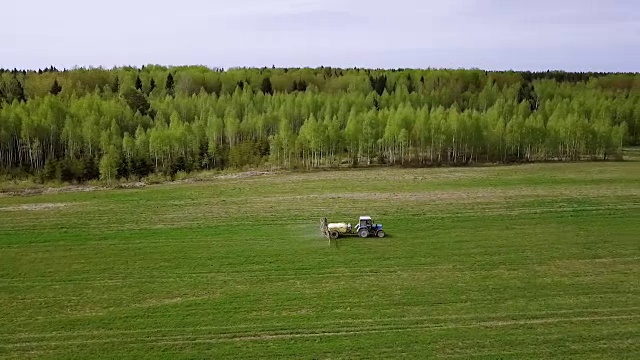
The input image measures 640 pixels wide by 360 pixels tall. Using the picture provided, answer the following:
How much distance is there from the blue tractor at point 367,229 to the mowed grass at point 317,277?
2.47ft

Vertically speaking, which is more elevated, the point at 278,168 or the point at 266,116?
the point at 266,116

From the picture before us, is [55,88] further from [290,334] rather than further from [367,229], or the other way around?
[290,334]

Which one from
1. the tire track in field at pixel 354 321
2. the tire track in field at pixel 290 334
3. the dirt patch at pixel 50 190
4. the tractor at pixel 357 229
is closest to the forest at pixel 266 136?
the dirt patch at pixel 50 190

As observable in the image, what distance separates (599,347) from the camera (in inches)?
777

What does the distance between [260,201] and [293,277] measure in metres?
17.7

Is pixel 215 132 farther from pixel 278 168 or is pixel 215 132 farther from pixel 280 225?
A: pixel 280 225

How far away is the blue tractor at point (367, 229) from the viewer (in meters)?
33.6

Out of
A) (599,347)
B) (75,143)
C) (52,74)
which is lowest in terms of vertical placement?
(599,347)

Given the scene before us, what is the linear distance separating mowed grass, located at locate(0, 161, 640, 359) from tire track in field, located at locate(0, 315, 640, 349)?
0.07 m

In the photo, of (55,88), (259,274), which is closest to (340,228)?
(259,274)

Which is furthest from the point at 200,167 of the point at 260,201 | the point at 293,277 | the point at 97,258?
the point at 293,277

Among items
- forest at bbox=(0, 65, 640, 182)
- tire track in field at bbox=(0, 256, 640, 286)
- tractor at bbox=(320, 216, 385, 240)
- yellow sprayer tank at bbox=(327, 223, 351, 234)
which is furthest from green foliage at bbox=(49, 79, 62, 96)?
yellow sprayer tank at bbox=(327, 223, 351, 234)

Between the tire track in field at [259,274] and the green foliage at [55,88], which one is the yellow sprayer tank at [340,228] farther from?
the green foliage at [55,88]

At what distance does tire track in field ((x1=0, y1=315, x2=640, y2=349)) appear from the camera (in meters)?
20.1
